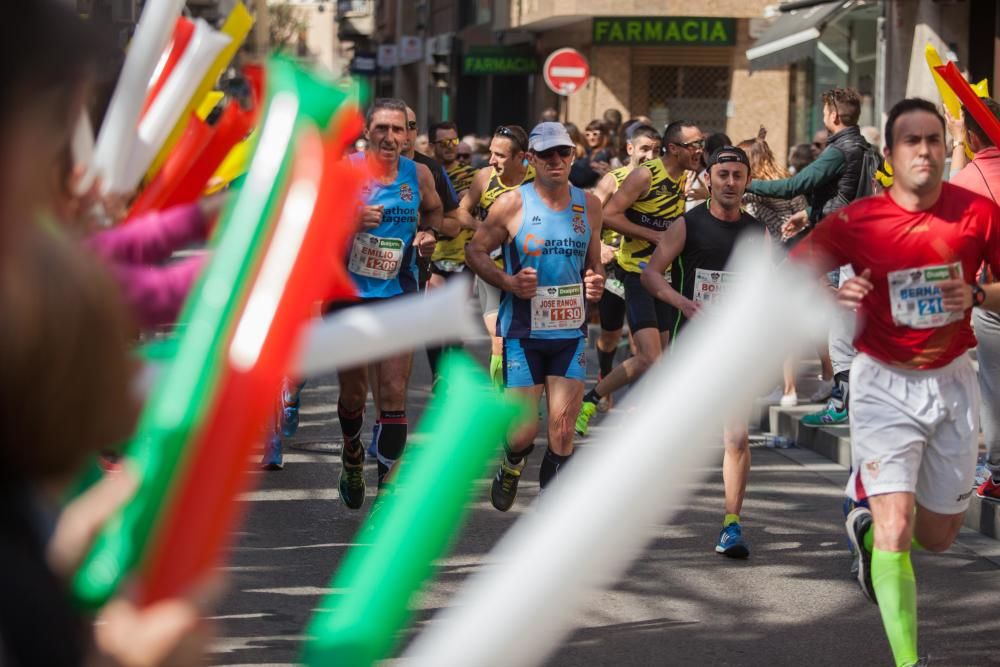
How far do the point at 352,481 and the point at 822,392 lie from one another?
4.86m

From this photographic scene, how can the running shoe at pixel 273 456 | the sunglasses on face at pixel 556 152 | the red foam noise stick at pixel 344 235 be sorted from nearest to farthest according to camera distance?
1. the red foam noise stick at pixel 344 235
2. the sunglasses on face at pixel 556 152
3. the running shoe at pixel 273 456

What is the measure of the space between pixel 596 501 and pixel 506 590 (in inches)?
4.6

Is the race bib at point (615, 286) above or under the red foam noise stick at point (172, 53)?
under

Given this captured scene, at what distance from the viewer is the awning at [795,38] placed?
21875mm

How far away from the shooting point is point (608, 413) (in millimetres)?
12180

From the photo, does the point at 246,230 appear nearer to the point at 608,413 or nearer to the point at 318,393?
the point at 608,413

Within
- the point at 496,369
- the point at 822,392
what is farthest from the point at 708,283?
the point at 822,392

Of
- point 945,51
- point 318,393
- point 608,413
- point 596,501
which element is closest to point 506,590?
point 596,501

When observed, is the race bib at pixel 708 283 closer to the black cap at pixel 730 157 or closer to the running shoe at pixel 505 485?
the black cap at pixel 730 157

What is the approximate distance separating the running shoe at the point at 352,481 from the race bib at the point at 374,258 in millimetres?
824

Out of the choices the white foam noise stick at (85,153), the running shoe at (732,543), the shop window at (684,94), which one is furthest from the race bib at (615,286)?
the shop window at (684,94)

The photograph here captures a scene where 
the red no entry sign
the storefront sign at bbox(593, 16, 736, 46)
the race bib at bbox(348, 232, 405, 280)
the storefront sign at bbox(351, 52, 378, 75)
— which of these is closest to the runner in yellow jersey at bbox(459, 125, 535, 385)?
→ the race bib at bbox(348, 232, 405, 280)

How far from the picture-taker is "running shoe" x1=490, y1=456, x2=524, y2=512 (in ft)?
26.0

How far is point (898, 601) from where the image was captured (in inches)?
201
